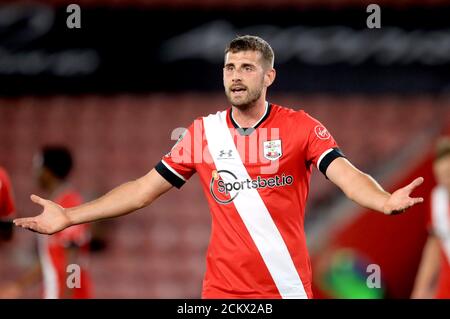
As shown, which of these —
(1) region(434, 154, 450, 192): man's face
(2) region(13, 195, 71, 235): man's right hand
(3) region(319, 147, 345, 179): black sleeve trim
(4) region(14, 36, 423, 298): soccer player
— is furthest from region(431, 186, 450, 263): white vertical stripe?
(2) region(13, 195, 71, 235): man's right hand

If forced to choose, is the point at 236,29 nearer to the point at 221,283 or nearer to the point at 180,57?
the point at 180,57

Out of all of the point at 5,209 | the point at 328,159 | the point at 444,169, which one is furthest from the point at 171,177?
the point at 444,169

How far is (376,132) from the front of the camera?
37.8ft

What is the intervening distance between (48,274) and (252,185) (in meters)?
3.14

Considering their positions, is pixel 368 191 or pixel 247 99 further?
pixel 247 99

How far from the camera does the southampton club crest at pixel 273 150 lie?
436 cm

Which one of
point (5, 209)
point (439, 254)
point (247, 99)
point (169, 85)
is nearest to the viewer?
point (247, 99)

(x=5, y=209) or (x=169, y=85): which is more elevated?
(x=169, y=85)

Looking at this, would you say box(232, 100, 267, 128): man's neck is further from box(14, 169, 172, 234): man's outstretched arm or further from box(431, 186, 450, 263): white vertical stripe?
box(431, 186, 450, 263): white vertical stripe

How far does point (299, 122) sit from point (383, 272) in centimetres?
408

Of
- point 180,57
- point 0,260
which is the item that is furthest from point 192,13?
point 0,260

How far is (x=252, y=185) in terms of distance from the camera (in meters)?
4.34

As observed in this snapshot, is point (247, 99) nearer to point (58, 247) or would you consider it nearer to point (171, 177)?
point (171, 177)

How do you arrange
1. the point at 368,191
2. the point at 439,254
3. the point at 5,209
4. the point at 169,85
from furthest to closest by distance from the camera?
1. the point at 169,85
2. the point at 439,254
3. the point at 5,209
4. the point at 368,191
